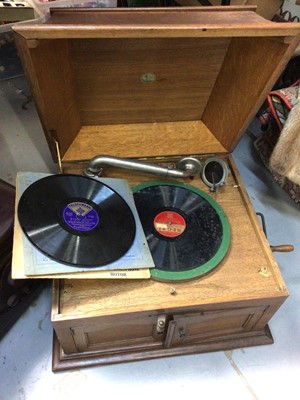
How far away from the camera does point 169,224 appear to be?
912mm

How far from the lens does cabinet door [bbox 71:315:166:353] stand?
31.9 inches

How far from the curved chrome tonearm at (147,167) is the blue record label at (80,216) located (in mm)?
155

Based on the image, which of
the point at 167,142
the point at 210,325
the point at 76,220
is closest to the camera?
the point at 76,220

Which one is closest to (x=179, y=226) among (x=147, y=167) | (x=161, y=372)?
(x=147, y=167)

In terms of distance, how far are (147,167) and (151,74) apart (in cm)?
27

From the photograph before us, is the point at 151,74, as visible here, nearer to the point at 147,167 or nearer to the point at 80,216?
the point at 147,167

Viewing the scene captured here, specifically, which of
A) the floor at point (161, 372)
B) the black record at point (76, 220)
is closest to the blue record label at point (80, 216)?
the black record at point (76, 220)

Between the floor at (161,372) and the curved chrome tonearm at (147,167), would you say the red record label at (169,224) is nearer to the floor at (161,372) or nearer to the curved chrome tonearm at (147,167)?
the curved chrome tonearm at (147,167)

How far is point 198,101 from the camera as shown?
1.11 meters

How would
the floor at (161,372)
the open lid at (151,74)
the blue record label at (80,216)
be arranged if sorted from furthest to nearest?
the floor at (161,372) < the blue record label at (80,216) < the open lid at (151,74)

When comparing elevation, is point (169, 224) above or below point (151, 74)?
below

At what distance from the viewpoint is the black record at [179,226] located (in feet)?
2.77

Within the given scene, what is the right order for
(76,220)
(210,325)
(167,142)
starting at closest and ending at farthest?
(76,220)
(210,325)
(167,142)

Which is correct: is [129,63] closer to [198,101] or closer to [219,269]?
[198,101]
